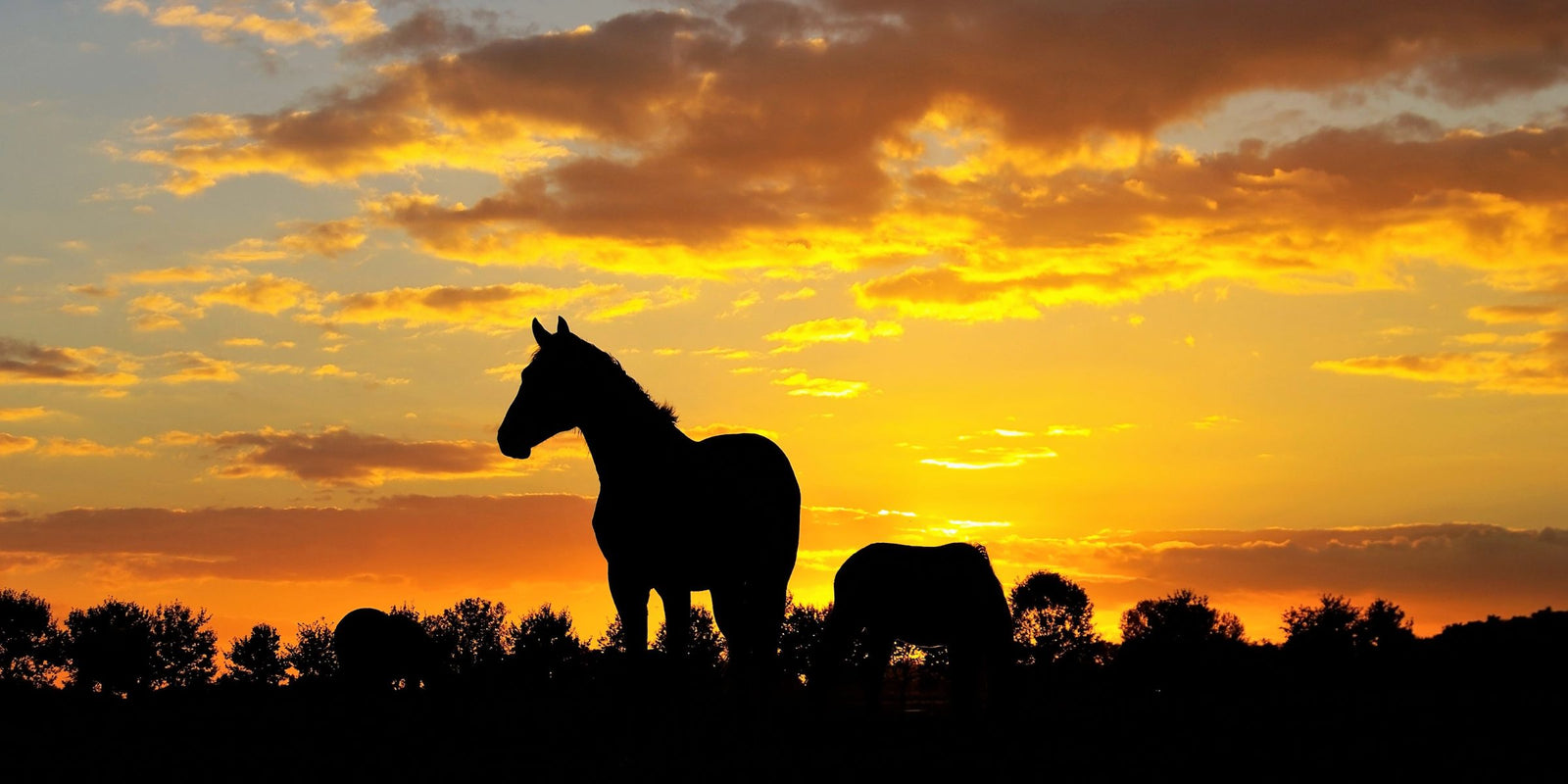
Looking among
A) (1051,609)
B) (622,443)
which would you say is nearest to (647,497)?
(622,443)

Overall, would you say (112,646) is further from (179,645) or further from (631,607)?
(631,607)

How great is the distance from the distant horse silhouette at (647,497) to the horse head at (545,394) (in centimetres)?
1

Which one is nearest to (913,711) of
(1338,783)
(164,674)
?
(1338,783)

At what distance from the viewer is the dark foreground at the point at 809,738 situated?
10609mm

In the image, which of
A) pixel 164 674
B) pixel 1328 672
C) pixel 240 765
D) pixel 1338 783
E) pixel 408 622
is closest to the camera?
pixel 1338 783

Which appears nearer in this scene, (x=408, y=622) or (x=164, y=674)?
(x=408, y=622)

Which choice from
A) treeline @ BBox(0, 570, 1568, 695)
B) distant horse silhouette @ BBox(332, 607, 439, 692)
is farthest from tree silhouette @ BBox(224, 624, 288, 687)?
distant horse silhouette @ BBox(332, 607, 439, 692)

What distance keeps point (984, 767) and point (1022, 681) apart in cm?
689

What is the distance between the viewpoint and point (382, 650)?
93.5ft

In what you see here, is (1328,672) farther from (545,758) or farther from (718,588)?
(545,758)

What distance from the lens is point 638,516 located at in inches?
524

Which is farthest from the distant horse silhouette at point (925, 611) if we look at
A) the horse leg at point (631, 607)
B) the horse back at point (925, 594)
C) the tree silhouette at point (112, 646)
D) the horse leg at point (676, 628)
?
the tree silhouette at point (112, 646)

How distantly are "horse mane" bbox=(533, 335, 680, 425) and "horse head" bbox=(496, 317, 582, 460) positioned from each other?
0.08m

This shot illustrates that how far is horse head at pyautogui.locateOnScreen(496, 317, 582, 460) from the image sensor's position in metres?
13.3
